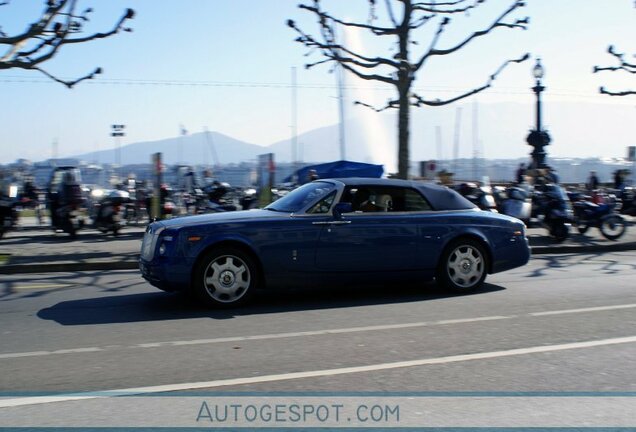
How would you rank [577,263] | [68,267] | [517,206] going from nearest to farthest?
[68,267], [577,263], [517,206]

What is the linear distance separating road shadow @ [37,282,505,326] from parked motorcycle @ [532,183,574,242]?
6.78 meters

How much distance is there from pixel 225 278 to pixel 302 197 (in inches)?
60.2

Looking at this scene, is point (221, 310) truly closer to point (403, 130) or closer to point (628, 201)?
point (403, 130)

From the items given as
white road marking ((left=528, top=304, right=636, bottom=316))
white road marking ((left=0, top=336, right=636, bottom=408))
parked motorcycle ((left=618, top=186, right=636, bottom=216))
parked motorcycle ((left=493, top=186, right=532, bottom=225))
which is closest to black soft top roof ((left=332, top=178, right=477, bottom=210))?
white road marking ((left=528, top=304, right=636, bottom=316))

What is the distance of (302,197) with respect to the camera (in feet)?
29.8

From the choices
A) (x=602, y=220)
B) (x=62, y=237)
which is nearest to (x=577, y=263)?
(x=602, y=220)

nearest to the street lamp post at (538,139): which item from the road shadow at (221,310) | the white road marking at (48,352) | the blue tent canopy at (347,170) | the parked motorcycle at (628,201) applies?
the parked motorcycle at (628,201)

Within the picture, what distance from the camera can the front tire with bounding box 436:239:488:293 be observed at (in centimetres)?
927

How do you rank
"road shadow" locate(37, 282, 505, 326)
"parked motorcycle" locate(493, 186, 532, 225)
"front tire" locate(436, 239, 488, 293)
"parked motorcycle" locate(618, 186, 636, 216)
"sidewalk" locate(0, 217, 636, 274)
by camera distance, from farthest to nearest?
"parked motorcycle" locate(618, 186, 636, 216) < "parked motorcycle" locate(493, 186, 532, 225) < "sidewalk" locate(0, 217, 636, 274) < "front tire" locate(436, 239, 488, 293) < "road shadow" locate(37, 282, 505, 326)

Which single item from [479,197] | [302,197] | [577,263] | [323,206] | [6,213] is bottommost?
[577,263]

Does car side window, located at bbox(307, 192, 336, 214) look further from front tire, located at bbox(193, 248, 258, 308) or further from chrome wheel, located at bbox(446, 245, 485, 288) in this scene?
chrome wheel, located at bbox(446, 245, 485, 288)

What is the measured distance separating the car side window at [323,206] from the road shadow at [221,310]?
3.45 feet

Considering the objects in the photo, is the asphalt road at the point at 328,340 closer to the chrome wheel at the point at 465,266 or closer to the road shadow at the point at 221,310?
the road shadow at the point at 221,310

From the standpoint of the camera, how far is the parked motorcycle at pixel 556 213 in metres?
16.1
